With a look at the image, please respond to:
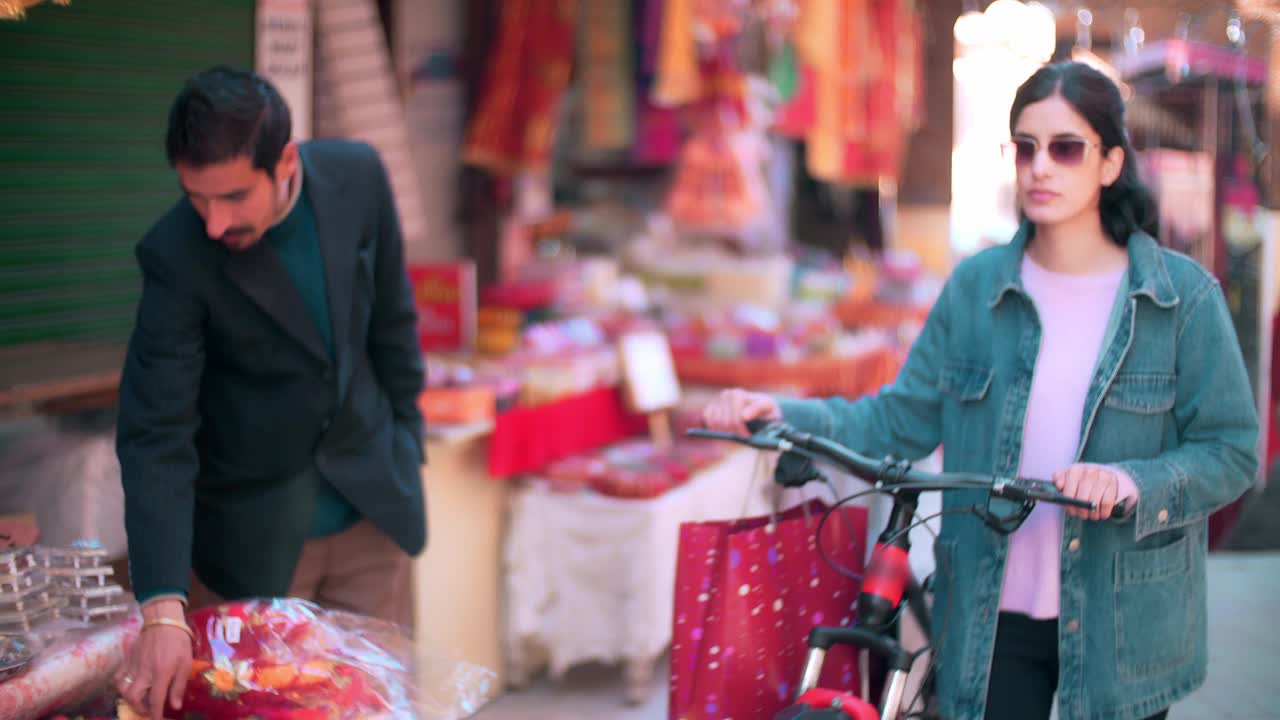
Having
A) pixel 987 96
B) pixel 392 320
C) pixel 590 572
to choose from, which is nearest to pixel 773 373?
pixel 590 572

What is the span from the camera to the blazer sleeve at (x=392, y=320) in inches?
104

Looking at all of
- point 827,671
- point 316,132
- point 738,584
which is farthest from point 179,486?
point 316,132

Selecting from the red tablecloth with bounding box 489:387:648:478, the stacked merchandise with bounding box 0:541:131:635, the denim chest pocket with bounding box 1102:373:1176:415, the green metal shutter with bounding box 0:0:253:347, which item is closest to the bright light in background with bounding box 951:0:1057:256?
the red tablecloth with bounding box 489:387:648:478

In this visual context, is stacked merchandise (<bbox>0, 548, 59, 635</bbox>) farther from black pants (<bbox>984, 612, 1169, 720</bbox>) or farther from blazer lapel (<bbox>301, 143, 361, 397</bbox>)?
black pants (<bbox>984, 612, 1169, 720</bbox>)

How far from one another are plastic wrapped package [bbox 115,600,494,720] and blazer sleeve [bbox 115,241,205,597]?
0.12 meters

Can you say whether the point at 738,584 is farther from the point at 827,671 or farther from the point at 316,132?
the point at 316,132

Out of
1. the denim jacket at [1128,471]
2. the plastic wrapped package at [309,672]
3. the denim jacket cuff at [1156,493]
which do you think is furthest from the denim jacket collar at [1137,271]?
the plastic wrapped package at [309,672]

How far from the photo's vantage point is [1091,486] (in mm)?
1823

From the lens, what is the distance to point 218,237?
2152 millimetres

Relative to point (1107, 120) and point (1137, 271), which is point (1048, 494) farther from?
point (1107, 120)

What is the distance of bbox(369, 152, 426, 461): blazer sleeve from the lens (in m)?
2.63

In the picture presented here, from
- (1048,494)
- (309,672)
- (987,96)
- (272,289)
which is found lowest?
(309,672)

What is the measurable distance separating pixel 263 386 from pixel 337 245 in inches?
12.9

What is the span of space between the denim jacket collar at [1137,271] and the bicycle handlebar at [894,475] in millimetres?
391
